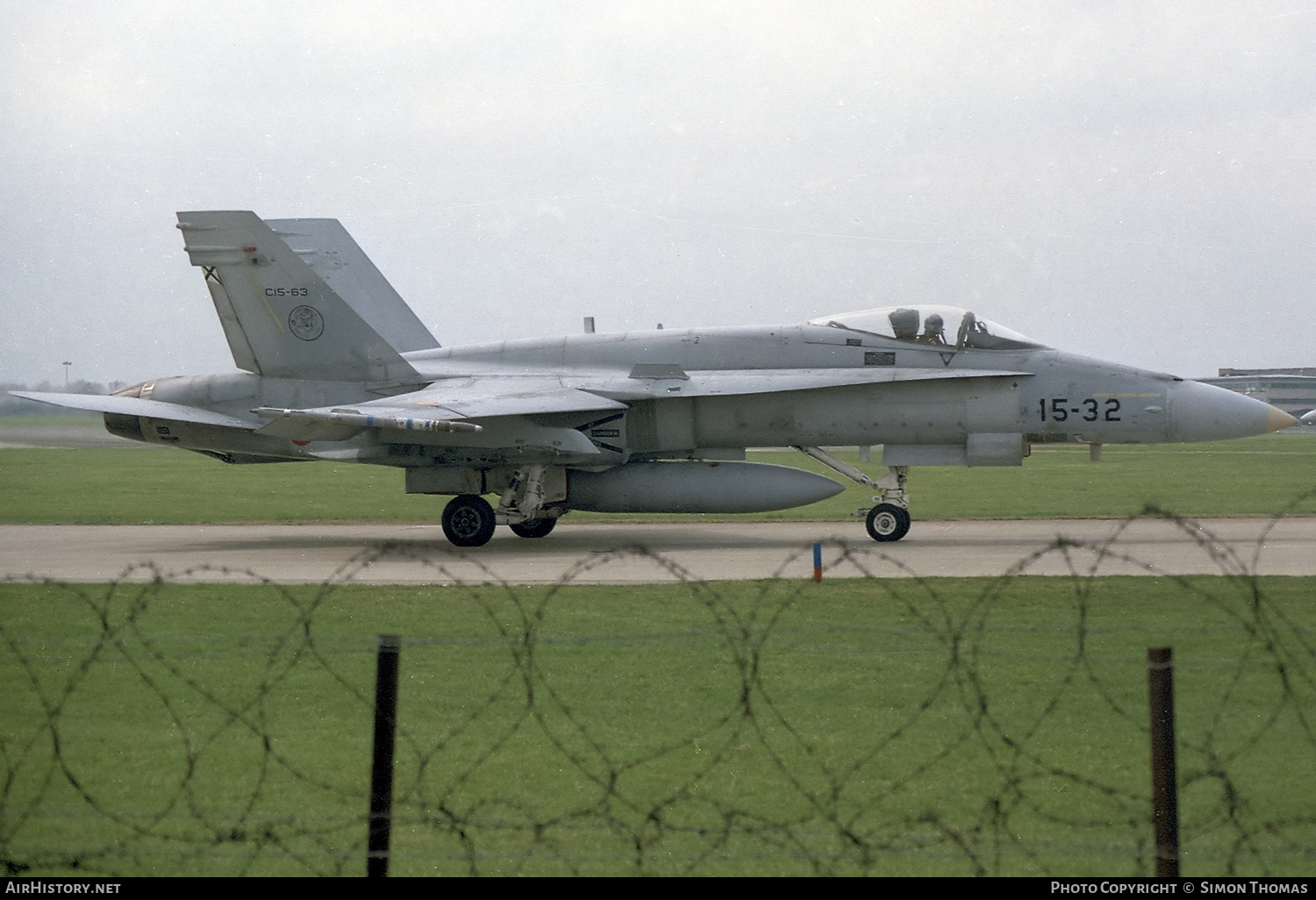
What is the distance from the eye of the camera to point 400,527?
72.6 ft

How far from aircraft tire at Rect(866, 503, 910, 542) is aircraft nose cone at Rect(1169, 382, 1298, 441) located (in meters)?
3.65

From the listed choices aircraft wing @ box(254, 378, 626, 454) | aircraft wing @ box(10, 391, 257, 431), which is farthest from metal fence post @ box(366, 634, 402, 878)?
aircraft wing @ box(10, 391, 257, 431)

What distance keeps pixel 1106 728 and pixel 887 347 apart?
11.1 m

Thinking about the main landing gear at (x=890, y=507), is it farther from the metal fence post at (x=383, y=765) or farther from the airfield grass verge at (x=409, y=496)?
the metal fence post at (x=383, y=765)

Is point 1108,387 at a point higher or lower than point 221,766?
higher

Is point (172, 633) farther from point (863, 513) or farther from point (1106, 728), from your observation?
point (863, 513)

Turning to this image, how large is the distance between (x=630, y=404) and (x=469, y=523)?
9.14 feet

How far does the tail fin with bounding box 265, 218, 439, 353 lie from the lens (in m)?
23.8

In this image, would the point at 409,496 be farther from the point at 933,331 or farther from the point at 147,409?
the point at 933,331

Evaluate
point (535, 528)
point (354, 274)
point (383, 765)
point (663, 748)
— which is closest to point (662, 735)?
point (663, 748)

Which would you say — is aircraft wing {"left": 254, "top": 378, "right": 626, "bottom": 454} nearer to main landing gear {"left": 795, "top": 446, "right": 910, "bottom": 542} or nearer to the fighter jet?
the fighter jet

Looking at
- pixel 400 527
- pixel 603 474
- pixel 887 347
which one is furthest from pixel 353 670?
pixel 400 527

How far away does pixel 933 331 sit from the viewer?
17766mm
